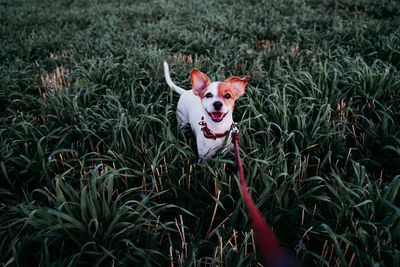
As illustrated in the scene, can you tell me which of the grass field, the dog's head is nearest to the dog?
the dog's head

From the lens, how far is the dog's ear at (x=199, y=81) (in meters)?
2.13

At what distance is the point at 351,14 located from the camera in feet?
18.8

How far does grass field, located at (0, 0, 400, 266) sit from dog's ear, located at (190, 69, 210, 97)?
45cm

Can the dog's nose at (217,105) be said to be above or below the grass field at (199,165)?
above

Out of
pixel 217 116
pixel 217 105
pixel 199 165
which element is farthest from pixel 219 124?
pixel 199 165

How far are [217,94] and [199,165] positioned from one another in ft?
2.02

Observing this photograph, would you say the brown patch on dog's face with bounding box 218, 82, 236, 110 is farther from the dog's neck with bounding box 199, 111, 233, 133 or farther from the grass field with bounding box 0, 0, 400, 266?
the grass field with bounding box 0, 0, 400, 266

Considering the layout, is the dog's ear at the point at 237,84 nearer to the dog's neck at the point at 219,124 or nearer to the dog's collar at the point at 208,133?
the dog's neck at the point at 219,124

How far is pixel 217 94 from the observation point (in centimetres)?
196

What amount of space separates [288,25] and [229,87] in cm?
400

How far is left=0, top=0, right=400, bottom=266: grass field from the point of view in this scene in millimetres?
1427

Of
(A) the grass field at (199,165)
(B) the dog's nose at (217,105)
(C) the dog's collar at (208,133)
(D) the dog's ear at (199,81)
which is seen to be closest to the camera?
(A) the grass field at (199,165)


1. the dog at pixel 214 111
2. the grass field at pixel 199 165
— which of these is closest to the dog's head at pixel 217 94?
the dog at pixel 214 111

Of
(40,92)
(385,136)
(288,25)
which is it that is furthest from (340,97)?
(40,92)
